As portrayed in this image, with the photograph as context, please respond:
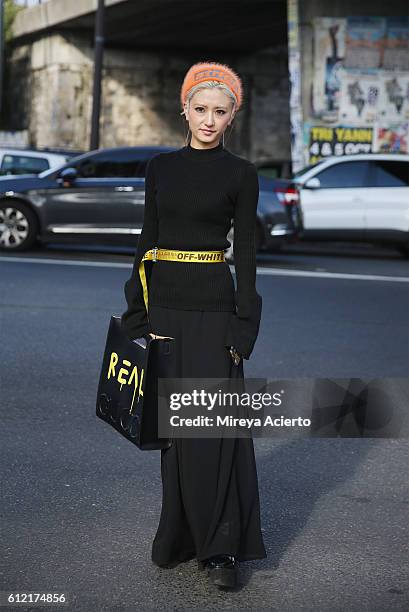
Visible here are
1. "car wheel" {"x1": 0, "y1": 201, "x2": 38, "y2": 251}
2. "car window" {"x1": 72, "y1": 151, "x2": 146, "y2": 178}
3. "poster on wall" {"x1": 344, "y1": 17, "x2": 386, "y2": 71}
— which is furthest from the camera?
"poster on wall" {"x1": 344, "y1": 17, "x2": 386, "y2": 71}

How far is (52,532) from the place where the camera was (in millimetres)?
4590

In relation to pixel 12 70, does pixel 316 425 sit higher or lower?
lower

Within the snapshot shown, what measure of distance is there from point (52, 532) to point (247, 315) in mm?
1324

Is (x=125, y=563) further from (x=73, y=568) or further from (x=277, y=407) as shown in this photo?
(x=277, y=407)

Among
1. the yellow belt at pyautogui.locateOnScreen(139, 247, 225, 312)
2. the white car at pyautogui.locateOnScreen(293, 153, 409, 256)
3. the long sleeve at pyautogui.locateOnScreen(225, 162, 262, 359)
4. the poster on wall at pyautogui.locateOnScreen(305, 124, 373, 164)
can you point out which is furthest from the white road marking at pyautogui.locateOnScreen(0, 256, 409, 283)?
the poster on wall at pyautogui.locateOnScreen(305, 124, 373, 164)

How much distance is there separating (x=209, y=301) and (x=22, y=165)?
54.1 feet

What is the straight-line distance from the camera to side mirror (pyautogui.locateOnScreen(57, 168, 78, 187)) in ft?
53.4

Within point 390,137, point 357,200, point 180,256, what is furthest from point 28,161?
point 180,256

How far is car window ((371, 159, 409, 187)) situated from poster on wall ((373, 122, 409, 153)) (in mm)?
7267

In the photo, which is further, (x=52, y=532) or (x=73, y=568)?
(x=52, y=532)

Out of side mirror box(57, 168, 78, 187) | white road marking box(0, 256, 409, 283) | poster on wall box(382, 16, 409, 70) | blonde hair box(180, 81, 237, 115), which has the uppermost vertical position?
poster on wall box(382, 16, 409, 70)

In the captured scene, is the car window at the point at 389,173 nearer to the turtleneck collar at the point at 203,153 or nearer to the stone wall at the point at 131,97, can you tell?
the turtleneck collar at the point at 203,153

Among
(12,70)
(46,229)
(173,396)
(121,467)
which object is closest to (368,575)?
(173,396)

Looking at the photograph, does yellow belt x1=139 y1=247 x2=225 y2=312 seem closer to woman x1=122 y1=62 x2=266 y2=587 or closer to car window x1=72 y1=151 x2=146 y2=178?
woman x1=122 y1=62 x2=266 y2=587
